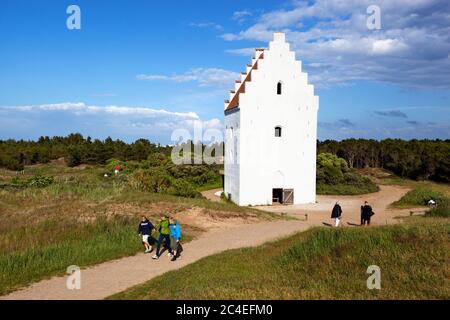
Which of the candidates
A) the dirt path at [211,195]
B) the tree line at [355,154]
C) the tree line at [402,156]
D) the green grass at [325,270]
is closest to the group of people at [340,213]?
A: the green grass at [325,270]

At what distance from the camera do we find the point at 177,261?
A: 50.6ft

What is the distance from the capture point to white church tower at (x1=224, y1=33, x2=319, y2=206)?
3256 cm

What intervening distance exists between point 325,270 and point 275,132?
21.3 metres

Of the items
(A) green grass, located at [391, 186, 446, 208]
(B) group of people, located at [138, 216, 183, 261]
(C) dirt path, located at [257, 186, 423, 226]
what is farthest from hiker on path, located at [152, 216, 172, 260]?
(A) green grass, located at [391, 186, 446, 208]

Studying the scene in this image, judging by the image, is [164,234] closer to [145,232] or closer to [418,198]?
[145,232]

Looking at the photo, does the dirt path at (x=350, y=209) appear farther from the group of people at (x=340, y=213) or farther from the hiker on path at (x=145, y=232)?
the hiker on path at (x=145, y=232)

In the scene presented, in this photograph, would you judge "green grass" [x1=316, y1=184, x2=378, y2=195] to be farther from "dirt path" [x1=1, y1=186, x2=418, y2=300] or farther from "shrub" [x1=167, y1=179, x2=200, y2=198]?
"shrub" [x1=167, y1=179, x2=200, y2=198]

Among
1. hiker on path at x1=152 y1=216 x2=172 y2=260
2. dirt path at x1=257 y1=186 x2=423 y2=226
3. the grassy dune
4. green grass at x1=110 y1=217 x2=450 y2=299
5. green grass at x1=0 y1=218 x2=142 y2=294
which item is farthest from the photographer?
dirt path at x1=257 y1=186 x2=423 y2=226

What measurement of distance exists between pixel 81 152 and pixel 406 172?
5092cm

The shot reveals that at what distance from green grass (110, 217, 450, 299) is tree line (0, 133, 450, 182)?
4281cm

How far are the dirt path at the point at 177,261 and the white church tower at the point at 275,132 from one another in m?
2.36

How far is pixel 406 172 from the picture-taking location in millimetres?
57656
